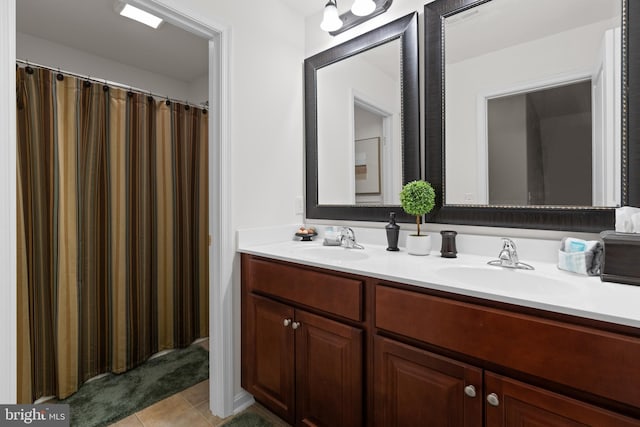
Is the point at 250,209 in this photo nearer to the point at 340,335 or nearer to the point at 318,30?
the point at 340,335

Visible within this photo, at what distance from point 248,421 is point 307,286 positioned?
0.85m

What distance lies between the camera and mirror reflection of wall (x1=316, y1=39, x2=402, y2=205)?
1641 millimetres

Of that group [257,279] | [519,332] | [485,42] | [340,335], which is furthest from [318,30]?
[519,332]

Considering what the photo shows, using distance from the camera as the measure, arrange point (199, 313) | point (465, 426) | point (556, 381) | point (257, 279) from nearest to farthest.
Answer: point (556, 381)
point (465, 426)
point (257, 279)
point (199, 313)

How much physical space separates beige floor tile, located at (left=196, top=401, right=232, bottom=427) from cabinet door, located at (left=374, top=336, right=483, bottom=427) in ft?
3.01

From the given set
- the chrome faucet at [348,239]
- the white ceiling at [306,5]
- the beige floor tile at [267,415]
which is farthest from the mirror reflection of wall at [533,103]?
the beige floor tile at [267,415]

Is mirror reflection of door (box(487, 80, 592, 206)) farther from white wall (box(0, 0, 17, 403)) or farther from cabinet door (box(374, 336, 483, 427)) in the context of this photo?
white wall (box(0, 0, 17, 403))

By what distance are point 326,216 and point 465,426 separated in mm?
1257

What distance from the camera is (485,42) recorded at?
137cm

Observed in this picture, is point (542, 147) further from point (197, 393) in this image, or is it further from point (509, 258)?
point (197, 393)

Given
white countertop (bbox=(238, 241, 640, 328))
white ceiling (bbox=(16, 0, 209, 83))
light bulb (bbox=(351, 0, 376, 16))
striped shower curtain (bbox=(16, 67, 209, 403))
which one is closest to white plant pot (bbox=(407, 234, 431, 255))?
white countertop (bbox=(238, 241, 640, 328))

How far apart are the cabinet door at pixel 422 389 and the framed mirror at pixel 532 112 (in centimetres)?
68

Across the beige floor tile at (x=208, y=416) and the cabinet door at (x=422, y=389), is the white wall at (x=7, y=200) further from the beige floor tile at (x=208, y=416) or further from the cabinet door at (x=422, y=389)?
the cabinet door at (x=422, y=389)

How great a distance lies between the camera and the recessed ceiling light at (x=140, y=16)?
1.82 metres
